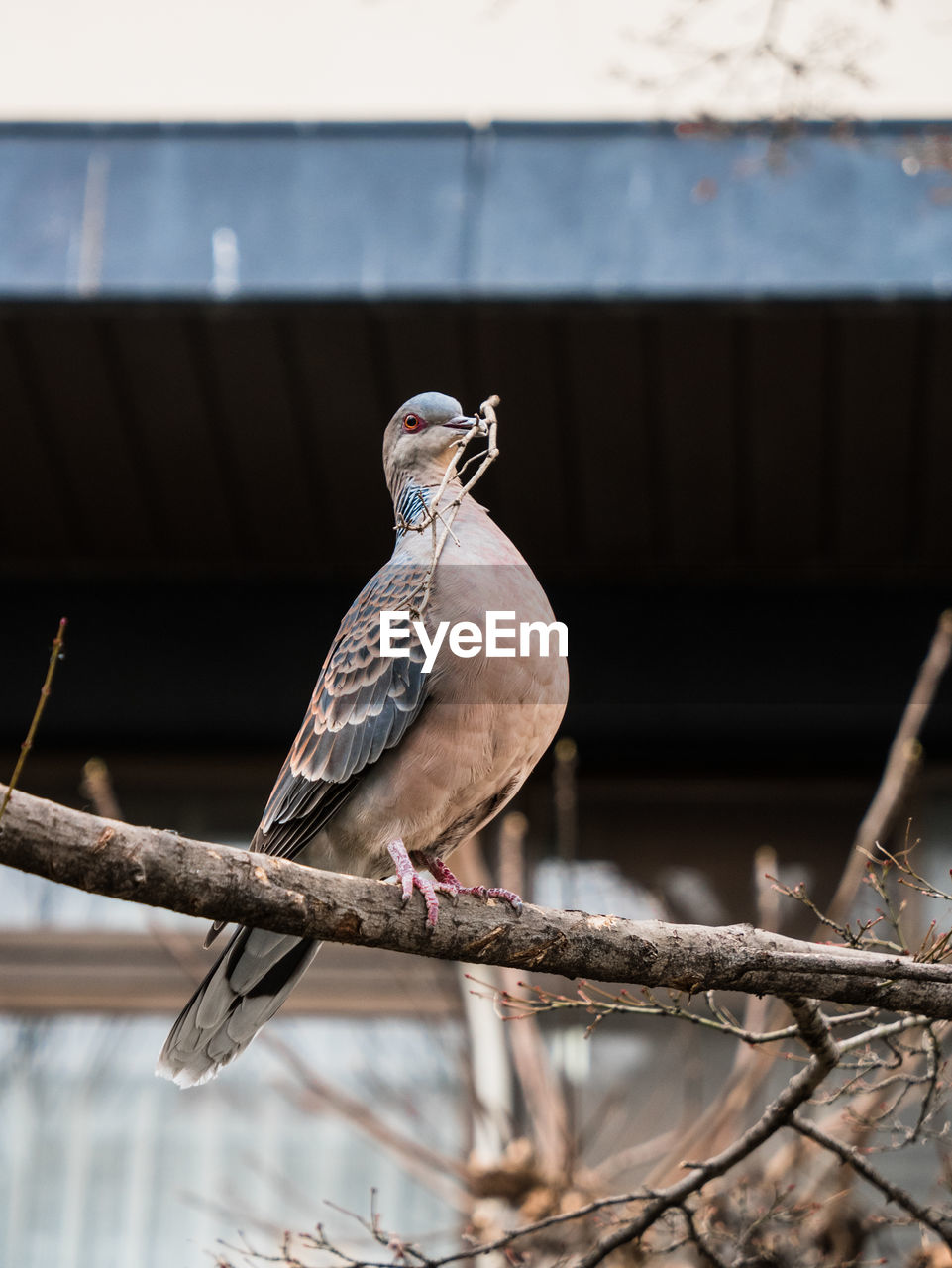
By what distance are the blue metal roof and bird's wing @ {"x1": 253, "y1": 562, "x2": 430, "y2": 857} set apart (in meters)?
3.60

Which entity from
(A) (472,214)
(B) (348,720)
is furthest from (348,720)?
(A) (472,214)

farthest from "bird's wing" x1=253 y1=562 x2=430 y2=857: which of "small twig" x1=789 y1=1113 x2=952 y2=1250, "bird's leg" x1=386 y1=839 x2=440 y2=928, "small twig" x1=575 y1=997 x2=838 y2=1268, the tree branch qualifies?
"small twig" x1=789 y1=1113 x2=952 y2=1250

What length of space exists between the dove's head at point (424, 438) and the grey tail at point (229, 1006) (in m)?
1.01

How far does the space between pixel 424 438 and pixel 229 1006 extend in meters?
1.23

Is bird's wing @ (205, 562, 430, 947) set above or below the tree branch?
above

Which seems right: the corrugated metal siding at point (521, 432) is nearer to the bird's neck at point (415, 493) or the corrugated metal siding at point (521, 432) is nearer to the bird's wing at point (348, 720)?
the bird's wing at point (348, 720)

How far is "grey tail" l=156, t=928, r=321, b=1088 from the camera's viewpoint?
115 inches

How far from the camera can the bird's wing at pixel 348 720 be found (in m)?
2.93

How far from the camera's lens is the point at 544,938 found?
2514mm

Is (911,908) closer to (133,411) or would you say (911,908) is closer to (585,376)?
(585,376)

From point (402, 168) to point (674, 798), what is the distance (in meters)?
3.53

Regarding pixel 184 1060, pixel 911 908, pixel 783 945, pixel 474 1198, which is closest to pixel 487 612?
pixel 783 945

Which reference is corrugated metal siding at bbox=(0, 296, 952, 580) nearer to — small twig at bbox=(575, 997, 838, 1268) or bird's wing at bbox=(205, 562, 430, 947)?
bird's wing at bbox=(205, 562, 430, 947)

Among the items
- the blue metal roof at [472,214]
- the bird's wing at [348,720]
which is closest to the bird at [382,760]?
the bird's wing at [348,720]
